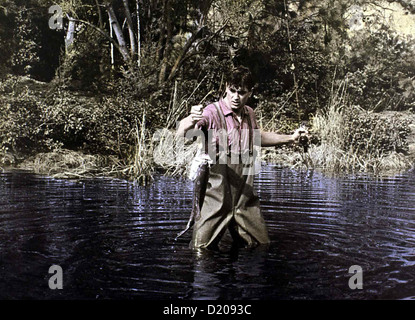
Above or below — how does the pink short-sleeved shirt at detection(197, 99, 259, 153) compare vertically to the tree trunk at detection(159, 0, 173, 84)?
below

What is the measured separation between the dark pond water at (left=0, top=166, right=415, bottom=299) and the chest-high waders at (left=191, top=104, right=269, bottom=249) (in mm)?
181

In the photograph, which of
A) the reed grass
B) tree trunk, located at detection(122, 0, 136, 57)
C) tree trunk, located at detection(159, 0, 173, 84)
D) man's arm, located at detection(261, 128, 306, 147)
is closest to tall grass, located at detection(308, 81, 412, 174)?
tree trunk, located at detection(159, 0, 173, 84)

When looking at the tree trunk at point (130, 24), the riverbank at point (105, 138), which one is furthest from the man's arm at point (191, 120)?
the tree trunk at point (130, 24)

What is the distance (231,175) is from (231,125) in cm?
41

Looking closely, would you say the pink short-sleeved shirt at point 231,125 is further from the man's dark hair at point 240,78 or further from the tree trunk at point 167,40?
the tree trunk at point 167,40

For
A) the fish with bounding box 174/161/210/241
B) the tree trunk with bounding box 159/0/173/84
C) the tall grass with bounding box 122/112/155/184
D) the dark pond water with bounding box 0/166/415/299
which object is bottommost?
the dark pond water with bounding box 0/166/415/299

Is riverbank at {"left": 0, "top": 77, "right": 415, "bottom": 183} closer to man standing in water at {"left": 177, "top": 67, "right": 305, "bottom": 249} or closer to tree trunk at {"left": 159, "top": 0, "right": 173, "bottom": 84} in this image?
tree trunk at {"left": 159, "top": 0, "right": 173, "bottom": 84}

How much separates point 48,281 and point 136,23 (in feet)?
47.0

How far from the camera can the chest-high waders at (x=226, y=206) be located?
17.1 ft

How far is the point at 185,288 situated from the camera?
443 cm

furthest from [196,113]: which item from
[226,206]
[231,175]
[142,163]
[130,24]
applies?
[130,24]

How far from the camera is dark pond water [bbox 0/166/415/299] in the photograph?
443 centimetres

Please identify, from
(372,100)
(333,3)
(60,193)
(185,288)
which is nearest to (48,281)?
(185,288)

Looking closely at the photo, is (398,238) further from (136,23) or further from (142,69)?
(136,23)
